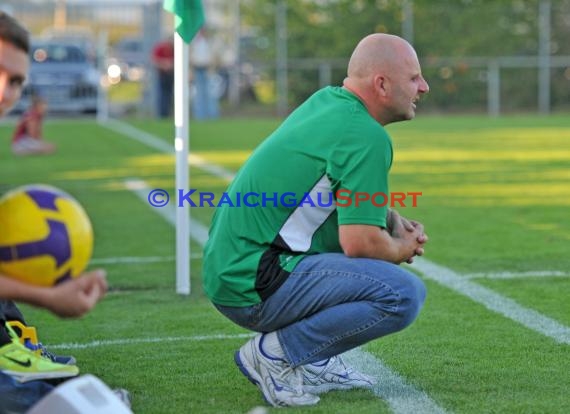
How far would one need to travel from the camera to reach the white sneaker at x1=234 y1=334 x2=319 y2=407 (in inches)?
193

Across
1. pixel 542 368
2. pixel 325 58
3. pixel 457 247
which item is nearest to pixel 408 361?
pixel 542 368

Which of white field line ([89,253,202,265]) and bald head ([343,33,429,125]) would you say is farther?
white field line ([89,253,202,265])

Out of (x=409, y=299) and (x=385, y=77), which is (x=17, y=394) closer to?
(x=409, y=299)

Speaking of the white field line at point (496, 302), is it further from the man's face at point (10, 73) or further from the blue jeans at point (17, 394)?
the man's face at point (10, 73)

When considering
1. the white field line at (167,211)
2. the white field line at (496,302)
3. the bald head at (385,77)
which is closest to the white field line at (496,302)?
the white field line at (496,302)

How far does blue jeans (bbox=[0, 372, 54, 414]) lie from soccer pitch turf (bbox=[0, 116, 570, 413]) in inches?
23.8

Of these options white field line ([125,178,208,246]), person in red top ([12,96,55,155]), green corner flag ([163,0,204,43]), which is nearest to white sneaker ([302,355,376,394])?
green corner flag ([163,0,204,43])

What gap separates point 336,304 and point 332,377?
477 mm

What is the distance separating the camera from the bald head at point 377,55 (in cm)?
488

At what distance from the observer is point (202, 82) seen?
2988 cm

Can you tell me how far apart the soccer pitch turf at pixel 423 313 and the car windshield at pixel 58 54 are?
17111mm

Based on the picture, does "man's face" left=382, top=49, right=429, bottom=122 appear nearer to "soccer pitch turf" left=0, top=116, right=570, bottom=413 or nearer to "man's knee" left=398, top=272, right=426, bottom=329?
"man's knee" left=398, top=272, right=426, bottom=329

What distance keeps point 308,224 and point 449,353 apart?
121 cm

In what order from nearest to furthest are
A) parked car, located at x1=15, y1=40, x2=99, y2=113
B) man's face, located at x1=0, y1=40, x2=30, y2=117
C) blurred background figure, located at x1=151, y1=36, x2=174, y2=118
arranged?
1. man's face, located at x1=0, y1=40, x2=30, y2=117
2. blurred background figure, located at x1=151, y1=36, x2=174, y2=118
3. parked car, located at x1=15, y1=40, x2=99, y2=113
